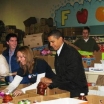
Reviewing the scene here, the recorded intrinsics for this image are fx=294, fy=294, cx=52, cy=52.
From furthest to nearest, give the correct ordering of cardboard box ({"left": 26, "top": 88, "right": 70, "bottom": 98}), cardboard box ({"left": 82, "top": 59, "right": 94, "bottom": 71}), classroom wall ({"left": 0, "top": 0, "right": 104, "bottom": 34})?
classroom wall ({"left": 0, "top": 0, "right": 104, "bottom": 34})
cardboard box ({"left": 82, "top": 59, "right": 94, "bottom": 71})
cardboard box ({"left": 26, "top": 88, "right": 70, "bottom": 98})

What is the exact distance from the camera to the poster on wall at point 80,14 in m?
8.67

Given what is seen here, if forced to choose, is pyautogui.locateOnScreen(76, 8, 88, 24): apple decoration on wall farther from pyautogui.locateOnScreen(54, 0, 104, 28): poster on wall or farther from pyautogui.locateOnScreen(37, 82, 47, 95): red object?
pyautogui.locateOnScreen(37, 82, 47, 95): red object

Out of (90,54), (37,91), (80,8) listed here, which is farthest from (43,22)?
(37,91)

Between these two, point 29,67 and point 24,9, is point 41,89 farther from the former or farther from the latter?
point 24,9

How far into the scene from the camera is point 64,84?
3.28 metres

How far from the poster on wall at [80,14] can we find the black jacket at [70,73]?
542 centimetres

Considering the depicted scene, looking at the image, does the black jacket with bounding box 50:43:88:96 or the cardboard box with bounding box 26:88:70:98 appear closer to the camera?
the cardboard box with bounding box 26:88:70:98

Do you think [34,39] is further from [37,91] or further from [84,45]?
[37,91]

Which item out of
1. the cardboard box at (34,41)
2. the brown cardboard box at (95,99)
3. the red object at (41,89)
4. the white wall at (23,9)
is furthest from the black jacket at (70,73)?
the white wall at (23,9)

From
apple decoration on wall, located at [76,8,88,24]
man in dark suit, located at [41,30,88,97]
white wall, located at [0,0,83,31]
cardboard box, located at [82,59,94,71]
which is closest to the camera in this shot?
man in dark suit, located at [41,30,88,97]

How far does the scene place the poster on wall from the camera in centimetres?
867

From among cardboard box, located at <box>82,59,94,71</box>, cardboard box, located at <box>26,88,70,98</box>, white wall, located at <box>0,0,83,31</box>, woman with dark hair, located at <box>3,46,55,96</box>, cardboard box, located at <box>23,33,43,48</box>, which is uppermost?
white wall, located at <box>0,0,83,31</box>

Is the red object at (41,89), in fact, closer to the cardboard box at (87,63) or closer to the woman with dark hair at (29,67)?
the woman with dark hair at (29,67)

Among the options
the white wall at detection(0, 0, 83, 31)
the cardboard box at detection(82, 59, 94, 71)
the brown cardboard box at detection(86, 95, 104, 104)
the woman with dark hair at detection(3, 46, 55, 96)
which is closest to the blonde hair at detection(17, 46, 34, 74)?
the woman with dark hair at detection(3, 46, 55, 96)
